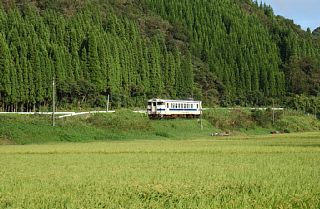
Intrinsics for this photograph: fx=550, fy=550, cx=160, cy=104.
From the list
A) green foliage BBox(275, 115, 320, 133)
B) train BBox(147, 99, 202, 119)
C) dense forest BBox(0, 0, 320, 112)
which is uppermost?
dense forest BBox(0, 0, 320, 112)

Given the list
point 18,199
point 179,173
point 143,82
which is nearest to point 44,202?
point 18,199

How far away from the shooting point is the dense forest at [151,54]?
53.8m

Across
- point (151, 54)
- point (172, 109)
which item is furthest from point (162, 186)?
point (151, 54)

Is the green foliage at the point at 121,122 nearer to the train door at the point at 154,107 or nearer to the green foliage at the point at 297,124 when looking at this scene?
the train door at the point at 154,107

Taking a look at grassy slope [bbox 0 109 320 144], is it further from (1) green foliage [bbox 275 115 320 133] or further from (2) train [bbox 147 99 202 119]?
(2) train [bbox 147 99 202 119]

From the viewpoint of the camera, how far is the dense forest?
177ft

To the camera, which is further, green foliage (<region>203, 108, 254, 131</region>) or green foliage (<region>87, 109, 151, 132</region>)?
green foliage (<region>203, 108, 254, 131</region>)

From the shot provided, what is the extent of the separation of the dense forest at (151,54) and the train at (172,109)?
6646mm

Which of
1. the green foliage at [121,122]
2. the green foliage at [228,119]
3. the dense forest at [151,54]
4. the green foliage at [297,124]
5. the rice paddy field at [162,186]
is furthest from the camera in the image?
the green foliage at [297,124]

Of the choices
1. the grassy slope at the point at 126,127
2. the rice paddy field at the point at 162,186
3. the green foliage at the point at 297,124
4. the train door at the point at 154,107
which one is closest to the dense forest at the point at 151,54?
the train door at the point at 154,107

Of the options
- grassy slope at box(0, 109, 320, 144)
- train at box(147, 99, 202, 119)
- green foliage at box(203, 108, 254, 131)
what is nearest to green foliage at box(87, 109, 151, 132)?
grassy slope at box(0, 109, 320, 144)

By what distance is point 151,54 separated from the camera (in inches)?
2933

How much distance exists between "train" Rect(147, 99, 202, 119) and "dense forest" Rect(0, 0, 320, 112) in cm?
665

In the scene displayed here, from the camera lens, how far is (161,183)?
13914 mm
